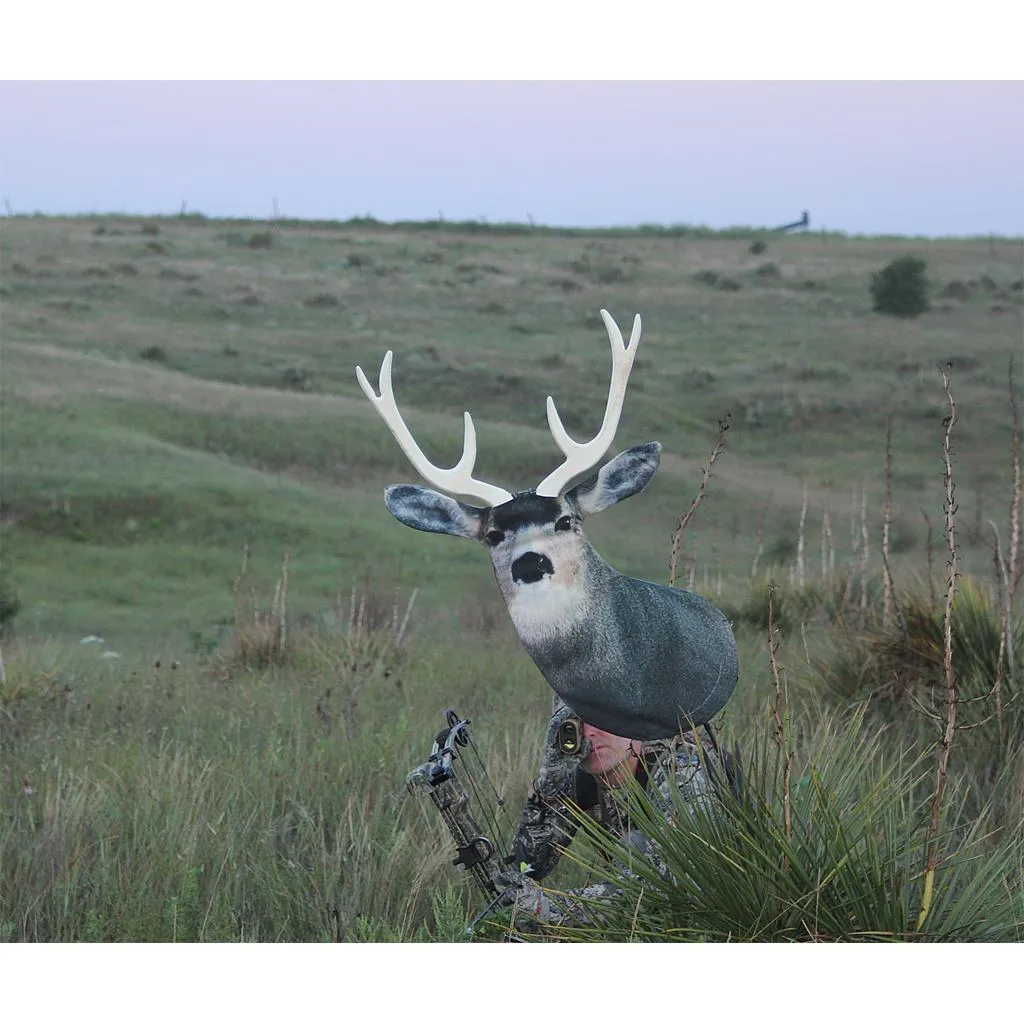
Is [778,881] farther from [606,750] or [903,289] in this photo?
[903,289]

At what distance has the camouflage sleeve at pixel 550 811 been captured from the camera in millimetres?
4078

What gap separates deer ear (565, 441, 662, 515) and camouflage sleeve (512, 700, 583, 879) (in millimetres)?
705

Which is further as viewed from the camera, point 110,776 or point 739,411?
point 739,411

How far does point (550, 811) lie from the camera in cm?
416

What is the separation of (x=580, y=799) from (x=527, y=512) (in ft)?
3.38

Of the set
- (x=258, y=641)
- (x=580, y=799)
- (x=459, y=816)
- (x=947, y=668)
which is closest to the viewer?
(x=947, y=668)

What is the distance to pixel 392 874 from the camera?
499 cm

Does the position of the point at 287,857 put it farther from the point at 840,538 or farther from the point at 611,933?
the point at 840,538

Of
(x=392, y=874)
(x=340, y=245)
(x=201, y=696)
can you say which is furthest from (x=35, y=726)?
(x=340, y=245)

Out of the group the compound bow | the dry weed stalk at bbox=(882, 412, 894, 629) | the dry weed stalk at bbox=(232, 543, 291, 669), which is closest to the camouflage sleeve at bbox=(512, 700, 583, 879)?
the compound bow

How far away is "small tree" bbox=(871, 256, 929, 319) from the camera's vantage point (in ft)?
119

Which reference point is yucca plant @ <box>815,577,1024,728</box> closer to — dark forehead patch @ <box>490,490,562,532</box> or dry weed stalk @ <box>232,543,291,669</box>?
dark forehead patch @ <box>490,490,562,532</box>

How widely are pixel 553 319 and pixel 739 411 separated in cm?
921

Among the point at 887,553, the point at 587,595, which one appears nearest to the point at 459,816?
the point at 587,595
